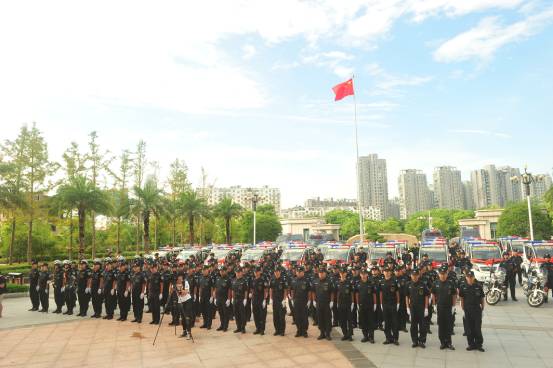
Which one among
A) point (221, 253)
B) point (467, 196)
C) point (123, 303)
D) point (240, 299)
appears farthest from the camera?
point (467, 196)

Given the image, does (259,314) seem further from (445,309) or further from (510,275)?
(510,275)

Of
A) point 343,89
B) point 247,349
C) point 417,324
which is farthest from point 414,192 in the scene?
point 247,349

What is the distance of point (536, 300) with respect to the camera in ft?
46.2

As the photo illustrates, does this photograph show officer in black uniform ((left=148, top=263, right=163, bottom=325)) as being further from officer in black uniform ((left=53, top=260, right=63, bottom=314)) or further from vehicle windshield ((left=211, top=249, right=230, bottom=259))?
vehicle windshield ((left=211, top=249, right=230, bottom=259))

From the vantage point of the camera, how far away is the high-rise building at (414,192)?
154m

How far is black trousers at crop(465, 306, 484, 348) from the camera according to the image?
9.30 meters

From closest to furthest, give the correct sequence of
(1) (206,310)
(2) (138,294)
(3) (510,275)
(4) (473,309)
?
1. (4) (473,309)
2. (1) (206,310)
3. (2) (138,294)
4. (3) (510,275)

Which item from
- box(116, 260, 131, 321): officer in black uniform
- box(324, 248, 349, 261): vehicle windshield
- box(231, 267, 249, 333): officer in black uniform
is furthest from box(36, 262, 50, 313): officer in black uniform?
box(324, 248, 349, 261): vehicle windshield

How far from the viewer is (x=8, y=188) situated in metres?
26.3

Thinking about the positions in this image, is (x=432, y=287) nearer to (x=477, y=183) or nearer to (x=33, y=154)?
(x=33, y=154)

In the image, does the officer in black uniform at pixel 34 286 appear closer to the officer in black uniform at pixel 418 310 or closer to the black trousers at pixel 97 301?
the black trousers at pixel 97 301

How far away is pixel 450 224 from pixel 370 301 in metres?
96.7

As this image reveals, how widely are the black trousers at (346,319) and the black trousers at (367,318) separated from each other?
1.03 feet

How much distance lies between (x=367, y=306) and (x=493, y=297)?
7197 millimetres
